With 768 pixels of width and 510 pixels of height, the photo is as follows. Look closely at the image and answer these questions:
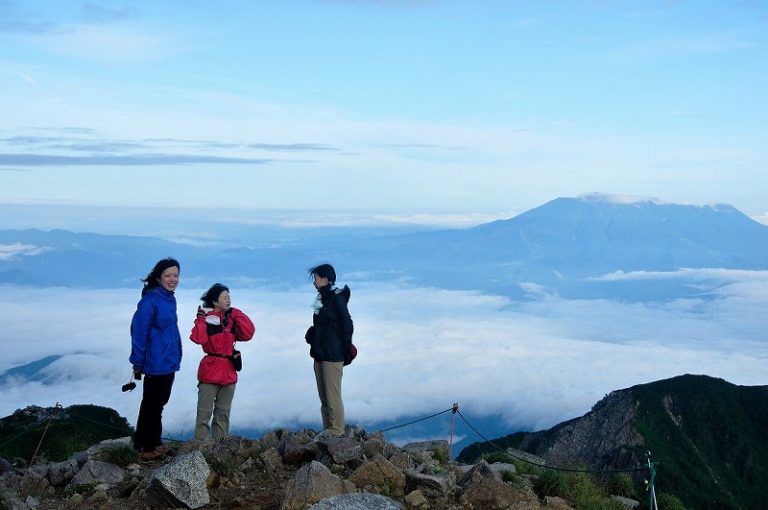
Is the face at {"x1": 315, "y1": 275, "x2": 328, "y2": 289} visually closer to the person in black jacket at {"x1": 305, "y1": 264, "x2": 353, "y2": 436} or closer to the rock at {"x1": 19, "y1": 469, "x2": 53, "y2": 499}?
the person in black jacket at {"x1": 305, "y1": 264, "x2": 353, "y2": 436}

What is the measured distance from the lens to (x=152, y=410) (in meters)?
9.08

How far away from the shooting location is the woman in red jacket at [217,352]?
955cm

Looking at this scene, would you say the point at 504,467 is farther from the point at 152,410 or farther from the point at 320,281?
the point at 152,410

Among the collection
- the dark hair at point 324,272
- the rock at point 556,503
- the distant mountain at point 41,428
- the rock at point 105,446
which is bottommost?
the distant mountain at point 41,428

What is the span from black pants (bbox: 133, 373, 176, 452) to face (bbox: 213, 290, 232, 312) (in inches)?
38.9

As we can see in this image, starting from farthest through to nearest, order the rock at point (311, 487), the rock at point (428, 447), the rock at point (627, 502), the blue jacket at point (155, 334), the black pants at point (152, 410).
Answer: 1. the rock at point (428, 447)
2. the rock at point (627, 502)
3. the black pants at point (152, 410)
4. the blue jacket at point (155, 334)
5. the rock at point (311, 487)

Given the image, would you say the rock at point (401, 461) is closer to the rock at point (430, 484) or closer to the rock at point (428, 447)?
the rock at point (430, 484)

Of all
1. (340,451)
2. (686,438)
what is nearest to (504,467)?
(340,451)

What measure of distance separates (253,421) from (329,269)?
164350 millimetres

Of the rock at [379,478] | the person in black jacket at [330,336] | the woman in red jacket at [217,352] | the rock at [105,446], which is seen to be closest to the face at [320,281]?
the person in black jacket at [330,336]

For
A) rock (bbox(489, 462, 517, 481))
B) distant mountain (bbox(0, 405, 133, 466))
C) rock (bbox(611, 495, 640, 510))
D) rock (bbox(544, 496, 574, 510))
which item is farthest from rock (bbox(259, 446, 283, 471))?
distant mountain (bbox(0, 405, 133, 466))

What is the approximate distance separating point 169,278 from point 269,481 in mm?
2538

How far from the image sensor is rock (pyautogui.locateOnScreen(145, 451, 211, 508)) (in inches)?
289

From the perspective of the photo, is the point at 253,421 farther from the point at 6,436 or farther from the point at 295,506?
the point at 295,506
